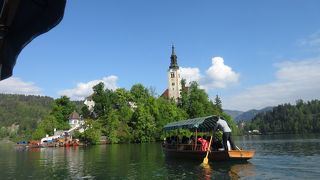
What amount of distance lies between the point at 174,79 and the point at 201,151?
359ft

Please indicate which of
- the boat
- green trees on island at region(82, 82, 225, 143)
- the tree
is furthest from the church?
the boat

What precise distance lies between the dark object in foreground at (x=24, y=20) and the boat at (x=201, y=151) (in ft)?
87.0

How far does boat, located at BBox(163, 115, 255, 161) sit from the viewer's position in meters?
30.4

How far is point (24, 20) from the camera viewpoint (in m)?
4.75

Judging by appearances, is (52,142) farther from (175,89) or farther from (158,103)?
(175,89)

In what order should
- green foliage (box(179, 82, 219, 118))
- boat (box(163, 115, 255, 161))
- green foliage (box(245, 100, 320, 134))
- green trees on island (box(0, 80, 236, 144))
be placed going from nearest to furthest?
boat (box(163, 115, 255, 161)) → green trees on island (box(0, 80, 236, 144)) → green foliage (box(179, 82, 219, 118)) → green foliage (box(245, 100, 320, 134))

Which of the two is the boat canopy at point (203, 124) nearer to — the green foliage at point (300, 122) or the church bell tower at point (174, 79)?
the church bell tower at point (174, 79)

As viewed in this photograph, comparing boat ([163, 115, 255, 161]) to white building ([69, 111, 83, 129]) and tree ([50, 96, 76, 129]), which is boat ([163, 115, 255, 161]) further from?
white building ([69, 111, 83, 129])

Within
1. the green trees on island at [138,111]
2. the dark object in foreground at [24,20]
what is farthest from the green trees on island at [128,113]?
the dark object in foreground at [24,20]

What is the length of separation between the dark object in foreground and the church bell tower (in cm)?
13746

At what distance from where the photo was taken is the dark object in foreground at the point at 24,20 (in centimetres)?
428

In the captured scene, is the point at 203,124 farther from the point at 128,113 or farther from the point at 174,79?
the point at 174,79

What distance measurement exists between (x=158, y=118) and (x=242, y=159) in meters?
76.3

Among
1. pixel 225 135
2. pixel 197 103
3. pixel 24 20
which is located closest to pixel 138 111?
pixel 197 103
